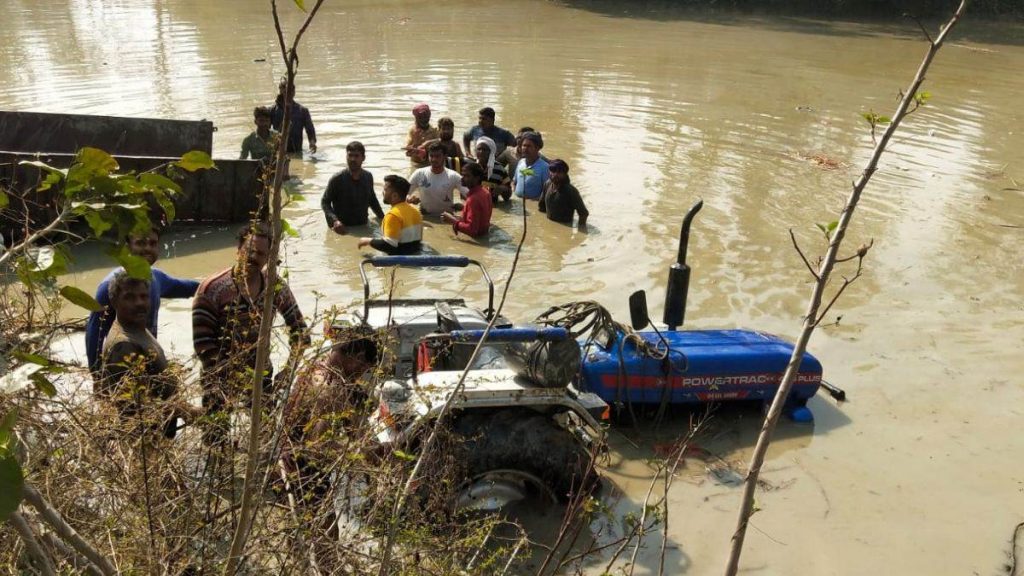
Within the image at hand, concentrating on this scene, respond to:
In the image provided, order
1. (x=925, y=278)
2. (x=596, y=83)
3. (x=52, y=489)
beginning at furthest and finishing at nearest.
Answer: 1. (x=596, y=83)
2. (x=925, y=278)
3. (x=52, y=489)

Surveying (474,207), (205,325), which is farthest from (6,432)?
(474,207)

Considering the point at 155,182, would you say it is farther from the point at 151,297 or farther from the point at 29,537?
the point at 151,297

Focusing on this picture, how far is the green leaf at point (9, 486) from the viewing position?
1485mm

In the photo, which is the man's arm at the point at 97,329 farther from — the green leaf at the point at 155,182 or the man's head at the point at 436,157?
the man's head at the point at 436,157

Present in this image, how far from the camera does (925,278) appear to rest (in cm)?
952

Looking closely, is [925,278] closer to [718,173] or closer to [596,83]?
[718,173]

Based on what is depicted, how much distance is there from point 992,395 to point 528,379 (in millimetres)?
4380

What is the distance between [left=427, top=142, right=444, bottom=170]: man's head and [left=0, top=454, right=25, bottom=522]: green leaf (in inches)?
357

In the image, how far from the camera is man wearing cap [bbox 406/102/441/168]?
12.6 metres

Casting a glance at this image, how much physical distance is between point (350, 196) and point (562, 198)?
97.2 inches

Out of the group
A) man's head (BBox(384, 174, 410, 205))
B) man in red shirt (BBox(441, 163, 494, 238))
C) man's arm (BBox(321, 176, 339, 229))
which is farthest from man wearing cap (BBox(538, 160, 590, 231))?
man's arm (BBox(321, 176, 339, 229))

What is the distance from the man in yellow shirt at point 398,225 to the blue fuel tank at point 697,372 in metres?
3.40

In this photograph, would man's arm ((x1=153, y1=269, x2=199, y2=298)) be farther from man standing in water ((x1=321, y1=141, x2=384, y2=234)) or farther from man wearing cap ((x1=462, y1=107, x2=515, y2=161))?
man wearing cap ((x1=462, y1=107, x2=515, y2=161))

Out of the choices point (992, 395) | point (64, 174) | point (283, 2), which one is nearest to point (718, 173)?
point (992, 395)
